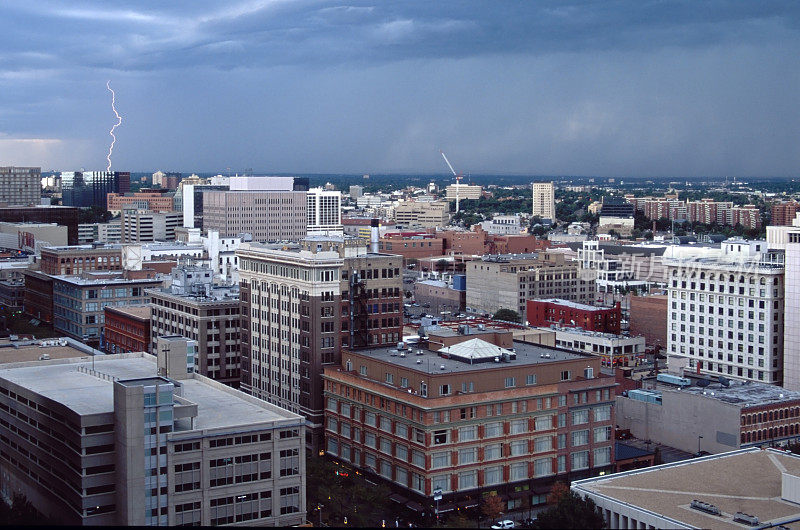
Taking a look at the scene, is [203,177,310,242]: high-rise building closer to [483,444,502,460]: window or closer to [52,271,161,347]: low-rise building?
[52,271,161,347]: low-rise building

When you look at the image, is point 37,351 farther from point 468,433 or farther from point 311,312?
point 468,433

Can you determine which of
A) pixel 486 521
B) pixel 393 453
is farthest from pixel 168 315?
pixel 486 521

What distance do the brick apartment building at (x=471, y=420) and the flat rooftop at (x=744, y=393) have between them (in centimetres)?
1080

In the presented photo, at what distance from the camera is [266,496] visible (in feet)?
157

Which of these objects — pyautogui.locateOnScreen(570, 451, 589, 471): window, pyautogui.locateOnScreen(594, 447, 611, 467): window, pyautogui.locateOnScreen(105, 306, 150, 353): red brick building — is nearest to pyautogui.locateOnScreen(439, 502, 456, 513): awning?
pyautogui.locateOnScreen(570, 451, 589, 471): window

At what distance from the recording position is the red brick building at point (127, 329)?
89.4 m

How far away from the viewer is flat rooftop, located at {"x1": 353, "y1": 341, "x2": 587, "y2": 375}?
191 ft

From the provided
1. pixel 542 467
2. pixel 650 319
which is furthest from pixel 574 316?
pixel 542 467

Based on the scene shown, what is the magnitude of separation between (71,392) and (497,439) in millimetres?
22543

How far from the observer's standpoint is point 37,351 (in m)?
70.6

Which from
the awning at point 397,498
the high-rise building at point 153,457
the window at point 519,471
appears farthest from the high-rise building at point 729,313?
the high-rise building at point 153,457

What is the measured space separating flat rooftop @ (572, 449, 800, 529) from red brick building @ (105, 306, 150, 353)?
50.4 m

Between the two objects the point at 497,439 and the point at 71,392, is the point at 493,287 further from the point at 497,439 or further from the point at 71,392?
the point at 71,392

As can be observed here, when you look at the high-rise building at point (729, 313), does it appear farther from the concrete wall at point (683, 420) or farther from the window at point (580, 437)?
the window at point (580, 437)
